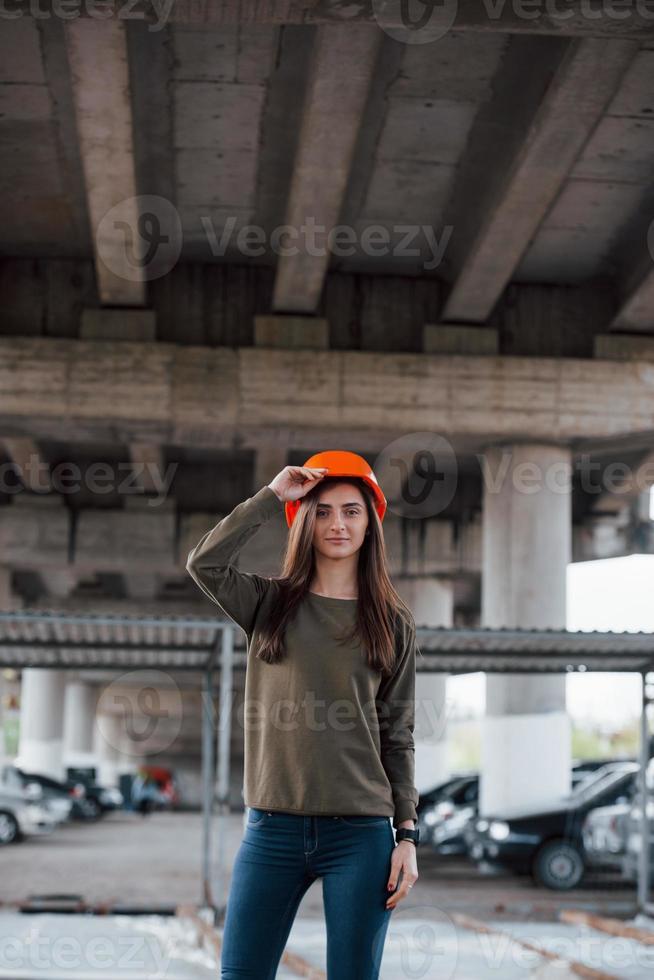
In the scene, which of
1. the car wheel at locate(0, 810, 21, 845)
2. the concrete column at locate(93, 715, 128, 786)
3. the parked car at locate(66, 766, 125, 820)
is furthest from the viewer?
the concrete column at locate(93, 715, 128, 786)

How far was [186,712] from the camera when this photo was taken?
2520 inches

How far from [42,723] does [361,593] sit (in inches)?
1828

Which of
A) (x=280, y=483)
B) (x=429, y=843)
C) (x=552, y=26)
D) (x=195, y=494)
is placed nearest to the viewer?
(x=280, y=483)

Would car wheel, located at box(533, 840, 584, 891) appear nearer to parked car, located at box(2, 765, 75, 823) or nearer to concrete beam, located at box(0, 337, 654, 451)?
concrete beam, located at box(0, 337, 654, 451)

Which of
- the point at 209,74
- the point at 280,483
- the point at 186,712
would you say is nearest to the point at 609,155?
the point at 209,74

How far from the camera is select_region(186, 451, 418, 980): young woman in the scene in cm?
343

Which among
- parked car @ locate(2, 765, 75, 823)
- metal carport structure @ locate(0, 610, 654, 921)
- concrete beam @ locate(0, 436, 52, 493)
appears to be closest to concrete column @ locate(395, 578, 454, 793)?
parked car @ locate(2, 765, 75, 823)

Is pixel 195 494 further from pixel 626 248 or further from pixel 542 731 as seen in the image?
pixel 626 248

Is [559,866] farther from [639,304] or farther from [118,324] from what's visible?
[118,324]

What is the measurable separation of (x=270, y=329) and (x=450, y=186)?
12.8ft

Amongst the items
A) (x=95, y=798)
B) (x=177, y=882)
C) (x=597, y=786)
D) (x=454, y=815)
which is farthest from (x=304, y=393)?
(x=95, y=798)

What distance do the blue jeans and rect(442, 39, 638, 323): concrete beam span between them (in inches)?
430

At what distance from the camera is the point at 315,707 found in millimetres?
3525

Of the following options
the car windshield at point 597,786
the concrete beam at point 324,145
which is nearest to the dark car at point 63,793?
the car windshield at point 597,786
